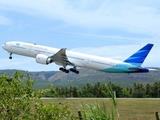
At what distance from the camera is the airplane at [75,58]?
63812 mm

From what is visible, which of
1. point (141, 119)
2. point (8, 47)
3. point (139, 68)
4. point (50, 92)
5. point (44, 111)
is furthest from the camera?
point (8, 47)

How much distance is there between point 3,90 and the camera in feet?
42.5

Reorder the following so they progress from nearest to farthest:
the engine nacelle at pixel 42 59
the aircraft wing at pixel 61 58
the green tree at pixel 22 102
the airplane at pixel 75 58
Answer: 1. the green tree at pixel 22 102
2. the airplane at pixel 75 58
3. the engine nacelle at pixel 42 59
4. the aircraft wing at pixel 61 58

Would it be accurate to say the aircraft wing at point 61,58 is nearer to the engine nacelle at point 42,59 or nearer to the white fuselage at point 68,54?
the white fuselage at point 68,54

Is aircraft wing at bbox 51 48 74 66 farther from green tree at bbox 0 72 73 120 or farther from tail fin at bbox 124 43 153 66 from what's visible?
green tree at bbox 0 72 73 120

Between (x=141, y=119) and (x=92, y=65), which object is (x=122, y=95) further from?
(x=141, y=119)

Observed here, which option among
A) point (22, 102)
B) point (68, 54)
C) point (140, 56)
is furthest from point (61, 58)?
point (22, 102)

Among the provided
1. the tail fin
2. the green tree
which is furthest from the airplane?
the green tree

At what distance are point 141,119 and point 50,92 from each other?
17.7 meters

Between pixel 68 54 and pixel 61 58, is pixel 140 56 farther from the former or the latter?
pixel 61 58

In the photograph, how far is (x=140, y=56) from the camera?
65.4m

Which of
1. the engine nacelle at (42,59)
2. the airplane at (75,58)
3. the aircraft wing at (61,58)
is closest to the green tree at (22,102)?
the airplane at (75,58)

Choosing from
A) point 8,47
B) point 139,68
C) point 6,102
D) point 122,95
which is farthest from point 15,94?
point 122,95

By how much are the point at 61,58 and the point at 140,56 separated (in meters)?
15.1
